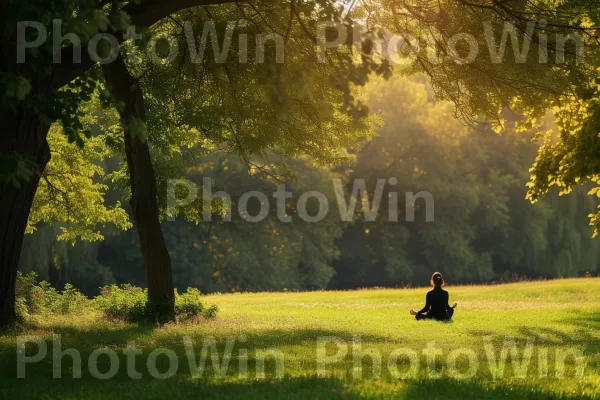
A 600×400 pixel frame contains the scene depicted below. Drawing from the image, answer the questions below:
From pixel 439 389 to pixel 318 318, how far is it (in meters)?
12.4

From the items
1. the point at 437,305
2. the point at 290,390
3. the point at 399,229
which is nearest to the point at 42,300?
the point at 437,305

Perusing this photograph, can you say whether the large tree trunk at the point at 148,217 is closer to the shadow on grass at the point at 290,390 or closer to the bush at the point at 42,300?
the bush at the point at 42,300

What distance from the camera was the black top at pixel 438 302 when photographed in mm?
19375

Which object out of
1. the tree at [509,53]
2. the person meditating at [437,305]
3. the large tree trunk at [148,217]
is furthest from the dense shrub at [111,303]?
the tree at [509,53]

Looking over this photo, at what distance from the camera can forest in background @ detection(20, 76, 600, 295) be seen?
5456 centimetres

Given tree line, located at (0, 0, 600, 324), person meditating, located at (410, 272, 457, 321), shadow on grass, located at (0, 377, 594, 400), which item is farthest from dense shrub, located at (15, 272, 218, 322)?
shadow on grass, located at (0, 377, 594, 400)

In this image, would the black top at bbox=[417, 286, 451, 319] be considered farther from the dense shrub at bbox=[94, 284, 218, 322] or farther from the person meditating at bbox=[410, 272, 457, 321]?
the dense shrub at bbox=[94, 284, 218, 322]

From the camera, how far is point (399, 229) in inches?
2470

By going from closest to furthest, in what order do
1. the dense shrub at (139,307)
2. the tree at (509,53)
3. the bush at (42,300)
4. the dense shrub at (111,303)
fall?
the tree at (509,53)
the dense shrub at (139,307)
the dense shrub at (111,303)
the bush at (42,300)

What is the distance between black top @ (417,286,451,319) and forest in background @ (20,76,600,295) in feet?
109

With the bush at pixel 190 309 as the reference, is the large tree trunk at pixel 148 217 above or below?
above

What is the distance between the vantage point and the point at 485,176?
2520 inches

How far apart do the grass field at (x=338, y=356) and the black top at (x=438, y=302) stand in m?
0.50

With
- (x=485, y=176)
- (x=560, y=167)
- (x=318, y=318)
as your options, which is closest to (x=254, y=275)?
(x=485, y=176)
